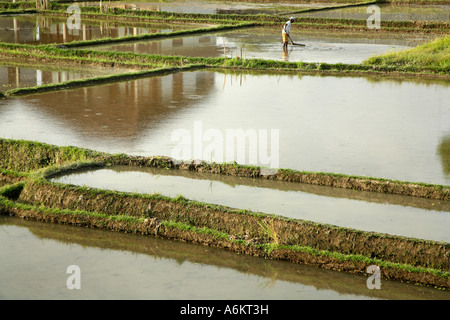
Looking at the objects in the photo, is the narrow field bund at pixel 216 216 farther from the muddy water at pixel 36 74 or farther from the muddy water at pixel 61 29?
the muddy water at pixel 61 29

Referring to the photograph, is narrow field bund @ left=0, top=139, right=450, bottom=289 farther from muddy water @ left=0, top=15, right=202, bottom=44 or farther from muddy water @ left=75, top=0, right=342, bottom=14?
muddy water @ left=75, top=0, right=342, bottom=14

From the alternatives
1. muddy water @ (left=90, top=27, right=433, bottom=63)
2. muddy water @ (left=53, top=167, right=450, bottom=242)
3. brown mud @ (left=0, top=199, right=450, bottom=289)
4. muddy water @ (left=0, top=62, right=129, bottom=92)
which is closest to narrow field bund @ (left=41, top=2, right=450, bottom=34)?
muddy water @ (left=90, top=27, right=433, bottom=63)

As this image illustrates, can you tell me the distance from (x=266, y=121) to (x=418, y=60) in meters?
5.98

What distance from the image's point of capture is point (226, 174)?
6.91 meters

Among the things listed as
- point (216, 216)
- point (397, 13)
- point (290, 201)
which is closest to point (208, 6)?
point (397, 13)

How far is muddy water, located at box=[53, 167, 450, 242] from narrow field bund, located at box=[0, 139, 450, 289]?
30cm

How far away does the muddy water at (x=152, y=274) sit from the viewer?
455cm

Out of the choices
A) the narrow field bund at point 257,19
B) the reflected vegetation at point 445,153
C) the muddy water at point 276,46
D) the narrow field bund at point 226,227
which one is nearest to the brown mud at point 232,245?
the narrow field bund at point 226,227

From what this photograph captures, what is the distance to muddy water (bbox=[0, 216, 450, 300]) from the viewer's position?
14.9 feet

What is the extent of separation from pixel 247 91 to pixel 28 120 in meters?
4.07

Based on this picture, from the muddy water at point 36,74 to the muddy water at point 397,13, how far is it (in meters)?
12.0

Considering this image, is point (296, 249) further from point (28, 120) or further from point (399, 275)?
point (28, 120)
